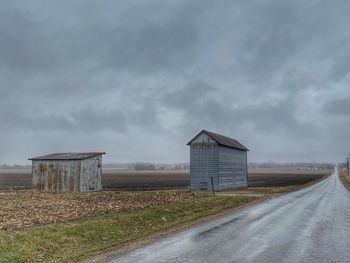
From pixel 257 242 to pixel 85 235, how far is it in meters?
6.00

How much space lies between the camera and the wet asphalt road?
477 inches

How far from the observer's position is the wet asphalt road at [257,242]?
12.1 meters

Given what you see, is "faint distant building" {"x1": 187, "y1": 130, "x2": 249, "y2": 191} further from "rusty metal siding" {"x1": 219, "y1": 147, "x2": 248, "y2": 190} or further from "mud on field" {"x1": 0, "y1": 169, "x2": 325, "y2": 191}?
"mud on field" {"x1": 0, "y1": 169, "x2": 325, "y2": 191}

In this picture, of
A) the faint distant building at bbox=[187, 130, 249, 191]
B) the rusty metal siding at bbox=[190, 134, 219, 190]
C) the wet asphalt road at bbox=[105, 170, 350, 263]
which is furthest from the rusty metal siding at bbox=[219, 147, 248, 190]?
the wet asphalt road at bbox=[105, 170, 350, 263]

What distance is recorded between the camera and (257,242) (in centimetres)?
1476

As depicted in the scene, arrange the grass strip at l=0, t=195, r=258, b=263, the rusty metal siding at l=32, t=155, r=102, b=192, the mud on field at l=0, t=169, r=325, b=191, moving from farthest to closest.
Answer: the mud on field at l=0, t=169, r=325, b=191 → the rusty metal siding at l=32, t=155, r=102, b=192 → the grass strip at l=0, t=195, r=258, b=263

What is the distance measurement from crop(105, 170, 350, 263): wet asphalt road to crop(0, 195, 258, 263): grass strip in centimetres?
151

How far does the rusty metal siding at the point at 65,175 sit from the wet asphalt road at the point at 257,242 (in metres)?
23.3

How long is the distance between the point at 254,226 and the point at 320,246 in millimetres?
5115

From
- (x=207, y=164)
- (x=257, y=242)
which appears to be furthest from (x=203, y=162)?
(x=257, y=242)

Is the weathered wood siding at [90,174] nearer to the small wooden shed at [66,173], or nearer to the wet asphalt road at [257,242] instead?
the small wooden shed at [66,173]

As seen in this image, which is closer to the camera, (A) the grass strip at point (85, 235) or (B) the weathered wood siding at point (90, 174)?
(A) the grass strip at point (85, 235)

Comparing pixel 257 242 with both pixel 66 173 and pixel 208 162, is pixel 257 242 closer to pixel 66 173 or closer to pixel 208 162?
pixel 66 173

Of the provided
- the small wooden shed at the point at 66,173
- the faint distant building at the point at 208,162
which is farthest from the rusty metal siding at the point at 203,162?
the small wooden shed at the point at 66,173
